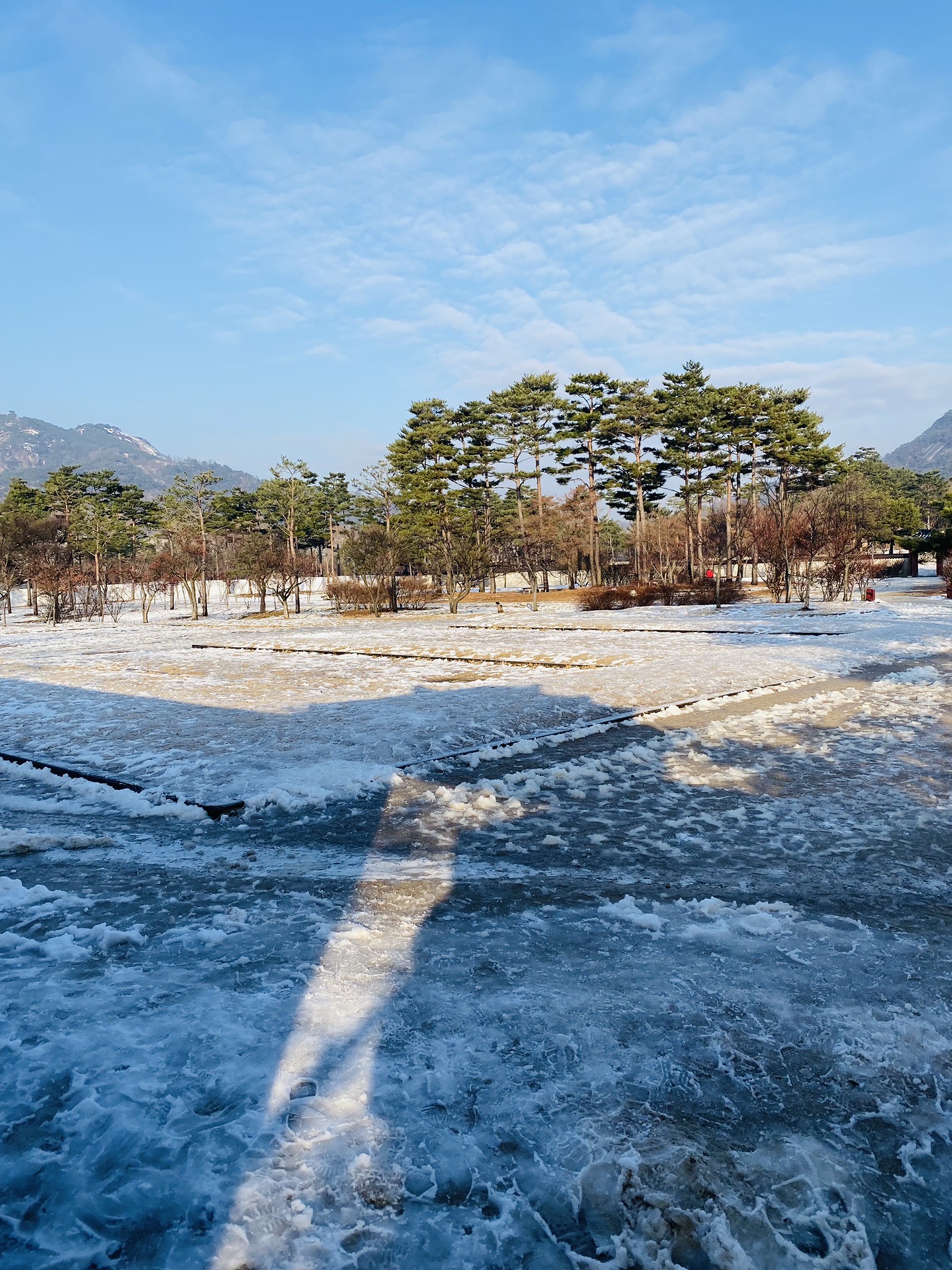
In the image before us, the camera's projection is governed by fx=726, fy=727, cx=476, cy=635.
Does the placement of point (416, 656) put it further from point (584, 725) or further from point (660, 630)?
point (660, 630)

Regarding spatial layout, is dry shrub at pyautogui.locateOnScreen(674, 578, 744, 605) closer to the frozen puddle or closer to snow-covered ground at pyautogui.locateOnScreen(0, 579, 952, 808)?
snow-covered ground at pyautogui.locateOnScreen(0, 579, 952, 808)

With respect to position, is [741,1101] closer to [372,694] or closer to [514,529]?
[372,694]

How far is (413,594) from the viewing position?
123ft

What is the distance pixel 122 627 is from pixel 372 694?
2553 cm

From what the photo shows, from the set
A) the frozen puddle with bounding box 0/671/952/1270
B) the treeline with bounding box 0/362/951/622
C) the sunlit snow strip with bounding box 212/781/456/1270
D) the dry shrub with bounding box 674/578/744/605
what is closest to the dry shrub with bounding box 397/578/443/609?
the treeline with bounding box 0/362/951/622

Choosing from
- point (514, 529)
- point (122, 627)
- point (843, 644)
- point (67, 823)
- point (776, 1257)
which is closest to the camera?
point (776, 1257)

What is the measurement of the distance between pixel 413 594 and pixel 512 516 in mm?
18081

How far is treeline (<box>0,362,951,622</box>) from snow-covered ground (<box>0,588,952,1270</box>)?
1095 inches

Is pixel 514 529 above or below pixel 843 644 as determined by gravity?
above

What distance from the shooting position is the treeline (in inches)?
1389

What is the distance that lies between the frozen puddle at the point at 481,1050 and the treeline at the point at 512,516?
2901 centimetres

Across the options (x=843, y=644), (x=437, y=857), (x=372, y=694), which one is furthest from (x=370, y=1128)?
(x=843, y=644)

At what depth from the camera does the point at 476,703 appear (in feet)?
28.8

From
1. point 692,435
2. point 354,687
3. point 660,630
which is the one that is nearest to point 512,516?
point 692,435
